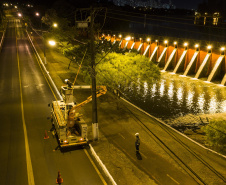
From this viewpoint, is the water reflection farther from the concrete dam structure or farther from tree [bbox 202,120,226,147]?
tree [bbox 202,120,226,147]

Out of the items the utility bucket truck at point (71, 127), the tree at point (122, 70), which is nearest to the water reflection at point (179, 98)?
the tree at point (122, 70)

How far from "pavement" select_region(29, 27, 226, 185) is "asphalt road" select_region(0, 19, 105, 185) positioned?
185 cm

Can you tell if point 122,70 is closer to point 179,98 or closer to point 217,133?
point 217,133

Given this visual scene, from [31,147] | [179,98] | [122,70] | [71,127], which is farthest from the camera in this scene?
[179,98]

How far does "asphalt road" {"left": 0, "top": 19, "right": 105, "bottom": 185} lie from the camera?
14578 millimetres

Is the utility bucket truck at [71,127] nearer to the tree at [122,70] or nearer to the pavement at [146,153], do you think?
the pavement at [146,153]

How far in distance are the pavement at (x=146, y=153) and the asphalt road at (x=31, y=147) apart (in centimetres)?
185

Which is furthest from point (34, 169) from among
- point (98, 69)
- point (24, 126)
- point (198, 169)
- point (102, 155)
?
point (98, 69)

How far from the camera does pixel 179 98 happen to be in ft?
131

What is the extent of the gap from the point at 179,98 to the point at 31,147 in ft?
91.0

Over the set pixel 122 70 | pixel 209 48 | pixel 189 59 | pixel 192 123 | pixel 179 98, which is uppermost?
pixel 209 48

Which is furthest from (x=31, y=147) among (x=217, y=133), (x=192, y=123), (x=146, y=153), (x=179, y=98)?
(x=179, y=98)

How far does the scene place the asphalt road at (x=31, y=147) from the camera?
14.6 metres

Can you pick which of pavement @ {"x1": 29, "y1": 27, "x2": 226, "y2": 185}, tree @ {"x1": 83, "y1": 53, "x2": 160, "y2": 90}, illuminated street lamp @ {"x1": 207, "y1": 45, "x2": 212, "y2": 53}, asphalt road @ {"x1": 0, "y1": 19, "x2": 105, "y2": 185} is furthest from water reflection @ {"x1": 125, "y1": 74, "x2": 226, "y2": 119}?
asphalt road @ {"x1": 0, "y1": 19, "x2": 105, "y2": 185}
